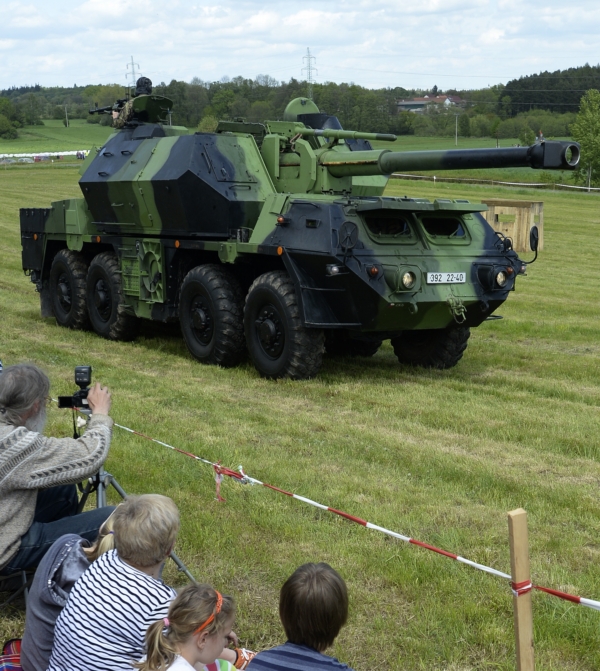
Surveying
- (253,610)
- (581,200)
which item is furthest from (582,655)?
(581,200)

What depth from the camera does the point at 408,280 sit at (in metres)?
9.34

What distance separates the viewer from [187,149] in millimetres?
11250

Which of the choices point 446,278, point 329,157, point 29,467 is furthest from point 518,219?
point 29,467

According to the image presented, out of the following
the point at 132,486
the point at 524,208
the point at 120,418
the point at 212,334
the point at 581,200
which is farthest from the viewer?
the point at 581,200

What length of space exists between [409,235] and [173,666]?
7.29 metres

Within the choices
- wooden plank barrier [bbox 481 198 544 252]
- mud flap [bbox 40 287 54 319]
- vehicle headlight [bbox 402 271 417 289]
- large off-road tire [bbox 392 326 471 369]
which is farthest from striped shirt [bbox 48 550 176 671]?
wooden plank barrier [bbox 481 198 544 252]

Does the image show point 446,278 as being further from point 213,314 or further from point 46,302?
point 46,302

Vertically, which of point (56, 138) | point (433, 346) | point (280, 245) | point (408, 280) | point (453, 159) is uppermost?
point (56, 138)

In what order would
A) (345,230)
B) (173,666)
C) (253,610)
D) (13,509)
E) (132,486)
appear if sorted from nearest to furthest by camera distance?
(173,666)
(13,509)
(253,610)
(132,486)
(345,230)

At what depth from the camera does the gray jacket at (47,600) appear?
12.9 feet

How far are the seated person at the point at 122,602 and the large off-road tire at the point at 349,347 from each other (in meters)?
8.05

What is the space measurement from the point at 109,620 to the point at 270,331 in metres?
6.57

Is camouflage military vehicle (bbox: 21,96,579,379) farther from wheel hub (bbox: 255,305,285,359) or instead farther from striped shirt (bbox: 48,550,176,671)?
striped shirt (bbox: 48,550,176,671)

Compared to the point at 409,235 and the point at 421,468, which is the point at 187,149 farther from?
the point at 421,468
